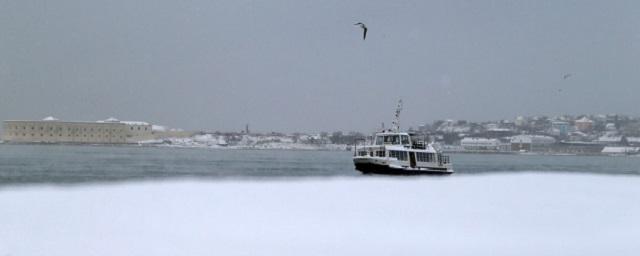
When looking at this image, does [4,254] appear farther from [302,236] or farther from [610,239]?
[610,239]

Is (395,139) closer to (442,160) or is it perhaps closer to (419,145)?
(419,145)

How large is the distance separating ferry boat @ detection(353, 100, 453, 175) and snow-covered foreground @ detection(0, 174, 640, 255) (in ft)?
34.1

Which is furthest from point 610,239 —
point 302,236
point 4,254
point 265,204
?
point 4,254

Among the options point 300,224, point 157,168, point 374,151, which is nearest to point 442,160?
point 374,151

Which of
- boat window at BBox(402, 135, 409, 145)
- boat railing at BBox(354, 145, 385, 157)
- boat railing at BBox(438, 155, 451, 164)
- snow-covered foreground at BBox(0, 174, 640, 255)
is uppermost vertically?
boat window at BBox(402, 135, 409, 145)

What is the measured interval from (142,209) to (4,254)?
1978 mm

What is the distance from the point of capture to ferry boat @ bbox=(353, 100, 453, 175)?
20.6 m

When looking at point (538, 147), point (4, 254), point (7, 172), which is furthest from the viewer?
point (538, 147)

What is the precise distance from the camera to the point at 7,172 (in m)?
17.7

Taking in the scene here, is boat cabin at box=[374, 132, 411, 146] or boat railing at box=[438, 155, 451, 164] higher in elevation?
boat cabin at box=[374, 132, 411, 146]

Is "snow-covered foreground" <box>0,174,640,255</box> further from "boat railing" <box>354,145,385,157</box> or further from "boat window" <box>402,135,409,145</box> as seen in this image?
"boat window" <box>402,135,409,145</box>

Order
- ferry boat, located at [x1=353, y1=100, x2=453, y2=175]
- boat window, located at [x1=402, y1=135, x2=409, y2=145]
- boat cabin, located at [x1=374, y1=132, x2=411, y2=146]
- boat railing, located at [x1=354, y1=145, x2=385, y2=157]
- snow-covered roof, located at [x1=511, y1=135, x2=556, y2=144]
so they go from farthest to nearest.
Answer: snow-covered roof, located at [x1=511, y1=135, x2=556, y2=144]
boat window, located at [x1=402, y1=135, x2=409, y2=145]
boat cabin, located at [x1=374, y1=132, x2=411, y2=146]
boat railing, located at [x1=354, y1=145, x2=385, y2=157]
ferry boat, located at [x1=353, y1=100, x2=453, y2=175]

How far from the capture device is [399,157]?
20953mm

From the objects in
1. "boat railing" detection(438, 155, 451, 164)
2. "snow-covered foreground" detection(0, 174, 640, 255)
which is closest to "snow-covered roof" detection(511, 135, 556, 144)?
"boat railing" detection(438, 155, 451, 164)
